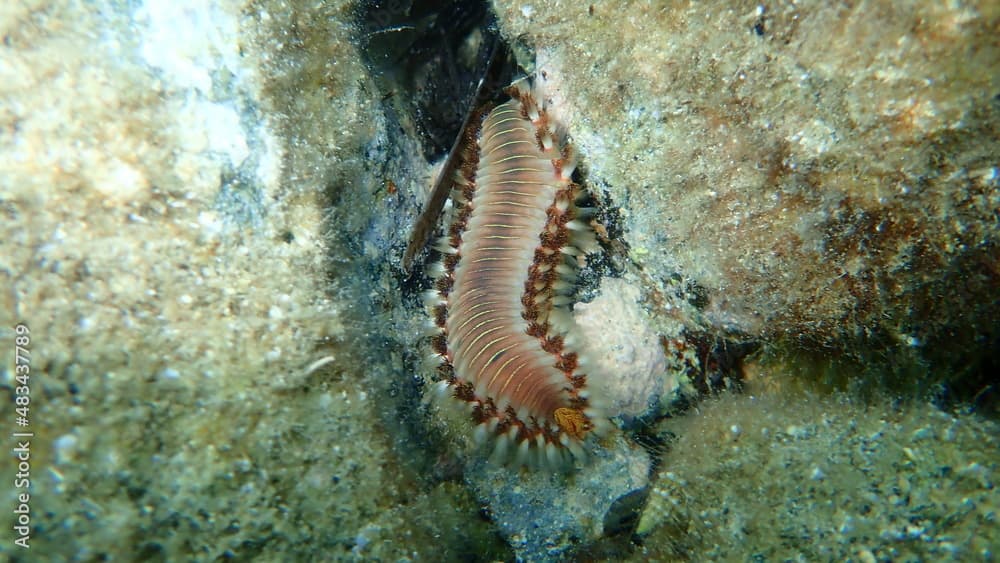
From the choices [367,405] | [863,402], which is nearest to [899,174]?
[863,402]

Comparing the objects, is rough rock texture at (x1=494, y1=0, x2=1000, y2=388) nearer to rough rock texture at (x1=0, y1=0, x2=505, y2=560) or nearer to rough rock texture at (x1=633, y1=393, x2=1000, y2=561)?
rough rock texture at (x1=633, y1=393, x2=1000, y2=561)

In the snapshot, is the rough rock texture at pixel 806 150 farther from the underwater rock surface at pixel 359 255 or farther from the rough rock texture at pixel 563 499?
the rough rock texture at pixel 563 499

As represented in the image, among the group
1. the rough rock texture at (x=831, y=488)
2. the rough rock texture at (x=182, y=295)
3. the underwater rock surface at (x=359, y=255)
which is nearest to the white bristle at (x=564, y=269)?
the underwater rock surface at (x=359, y=255)

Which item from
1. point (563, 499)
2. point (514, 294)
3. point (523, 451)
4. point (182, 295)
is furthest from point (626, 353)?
point (182, 295)

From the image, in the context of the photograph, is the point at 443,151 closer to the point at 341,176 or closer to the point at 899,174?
the point at 341,176

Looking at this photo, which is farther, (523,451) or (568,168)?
(523,451)

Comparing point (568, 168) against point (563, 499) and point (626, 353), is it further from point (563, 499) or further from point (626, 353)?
point (563, 499)
